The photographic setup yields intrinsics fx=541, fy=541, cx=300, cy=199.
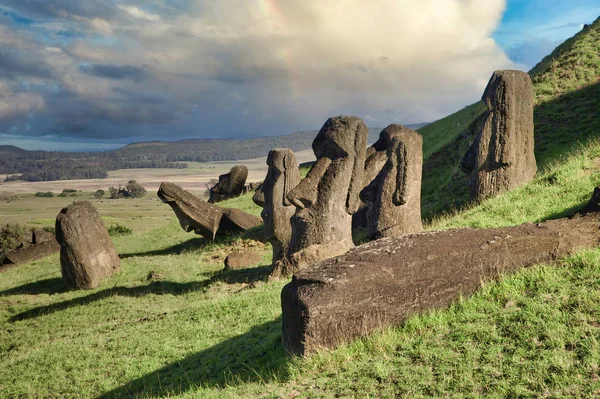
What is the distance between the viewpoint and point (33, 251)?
3173cm

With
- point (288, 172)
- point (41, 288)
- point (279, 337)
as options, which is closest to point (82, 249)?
point (41, 288)

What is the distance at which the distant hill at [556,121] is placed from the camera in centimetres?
2239

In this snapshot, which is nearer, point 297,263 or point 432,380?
point 432,380

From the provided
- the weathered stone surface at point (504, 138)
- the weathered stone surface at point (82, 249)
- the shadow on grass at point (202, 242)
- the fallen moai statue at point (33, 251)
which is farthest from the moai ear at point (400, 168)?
the fallen moai statue at point (33, 251)

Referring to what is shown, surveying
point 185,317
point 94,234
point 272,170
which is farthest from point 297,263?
point 94,234

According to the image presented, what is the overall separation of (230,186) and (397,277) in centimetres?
3575

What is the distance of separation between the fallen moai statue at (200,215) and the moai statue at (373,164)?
670 cm

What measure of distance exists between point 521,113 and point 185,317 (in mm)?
12589

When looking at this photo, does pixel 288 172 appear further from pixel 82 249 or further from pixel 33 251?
pixel 33 251

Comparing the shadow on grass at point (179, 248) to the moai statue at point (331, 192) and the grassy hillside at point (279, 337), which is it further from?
the moai statue at point (331, 192)

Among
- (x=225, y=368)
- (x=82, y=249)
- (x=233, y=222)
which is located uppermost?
(x=233, y=222)

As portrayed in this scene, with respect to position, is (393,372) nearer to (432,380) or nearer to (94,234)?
(432,380)

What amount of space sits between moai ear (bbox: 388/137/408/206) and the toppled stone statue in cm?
674

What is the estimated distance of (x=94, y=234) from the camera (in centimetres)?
2212
